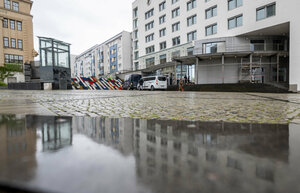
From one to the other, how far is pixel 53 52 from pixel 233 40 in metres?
23.3

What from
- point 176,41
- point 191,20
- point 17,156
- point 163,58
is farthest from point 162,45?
point 17,156

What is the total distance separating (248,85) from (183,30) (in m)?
15.4

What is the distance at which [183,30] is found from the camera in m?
28.6

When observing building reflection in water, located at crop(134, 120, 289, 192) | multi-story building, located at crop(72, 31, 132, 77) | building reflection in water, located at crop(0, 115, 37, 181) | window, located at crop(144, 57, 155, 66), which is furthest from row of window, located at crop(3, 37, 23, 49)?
building reflection in water, located at crop(134, 120, 289, 192)

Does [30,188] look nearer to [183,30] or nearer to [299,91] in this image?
[299,91]

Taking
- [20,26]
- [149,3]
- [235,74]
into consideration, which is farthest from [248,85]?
[20,26]

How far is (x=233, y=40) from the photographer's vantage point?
2297cm

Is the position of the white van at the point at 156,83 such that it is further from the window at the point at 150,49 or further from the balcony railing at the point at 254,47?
the window at the point at 150,49

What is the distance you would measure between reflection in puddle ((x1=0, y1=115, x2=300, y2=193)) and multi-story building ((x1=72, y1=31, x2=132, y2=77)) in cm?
4341

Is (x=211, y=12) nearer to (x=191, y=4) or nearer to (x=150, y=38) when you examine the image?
(x=191, y=4)

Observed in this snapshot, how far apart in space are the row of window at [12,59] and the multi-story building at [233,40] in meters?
30.4

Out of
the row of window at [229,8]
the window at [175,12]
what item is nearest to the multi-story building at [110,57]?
the row of window at [229,8]

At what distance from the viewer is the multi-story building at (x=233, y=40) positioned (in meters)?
18.8

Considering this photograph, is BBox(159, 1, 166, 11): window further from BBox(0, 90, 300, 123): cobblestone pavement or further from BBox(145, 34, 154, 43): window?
BBox(0, 90, 300, 123): cobblestone pavement
